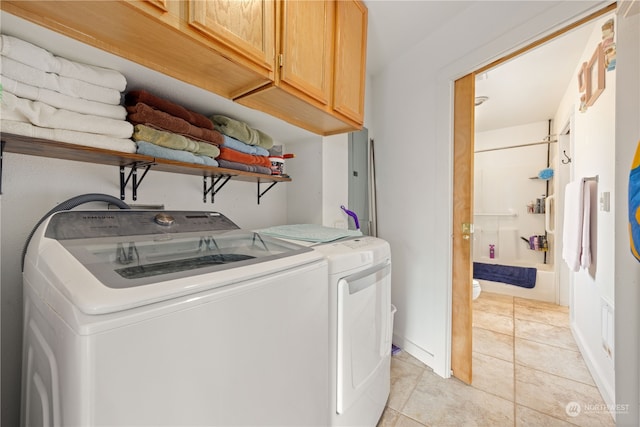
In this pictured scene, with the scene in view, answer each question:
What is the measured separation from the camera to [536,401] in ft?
4.87

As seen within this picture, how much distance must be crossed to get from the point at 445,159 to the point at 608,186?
0.97 meters

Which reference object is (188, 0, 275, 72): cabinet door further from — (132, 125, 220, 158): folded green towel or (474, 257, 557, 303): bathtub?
(474, 257, 557, 303): bathtub

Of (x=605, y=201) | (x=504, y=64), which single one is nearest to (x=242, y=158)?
(x=504, y=64)

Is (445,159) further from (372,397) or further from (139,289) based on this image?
(139,289)

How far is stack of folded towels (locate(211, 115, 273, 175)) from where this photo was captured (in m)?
1.23

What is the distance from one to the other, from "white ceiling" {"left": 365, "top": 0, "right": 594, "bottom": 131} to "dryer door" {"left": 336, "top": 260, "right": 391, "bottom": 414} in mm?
1594

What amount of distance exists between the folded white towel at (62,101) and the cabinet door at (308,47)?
628 mm

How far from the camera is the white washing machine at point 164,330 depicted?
1.34 ft

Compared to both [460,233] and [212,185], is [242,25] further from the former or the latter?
[460,233]

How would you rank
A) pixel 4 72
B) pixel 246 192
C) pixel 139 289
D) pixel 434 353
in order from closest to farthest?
pixel 139 289 < pixel 4 72 < pixel 246 192 < pixel 434 353

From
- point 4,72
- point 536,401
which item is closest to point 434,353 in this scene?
point 536,401

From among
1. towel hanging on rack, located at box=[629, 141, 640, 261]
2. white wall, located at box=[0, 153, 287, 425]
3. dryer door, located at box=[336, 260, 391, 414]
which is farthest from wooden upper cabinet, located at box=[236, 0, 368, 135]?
towel hanging on rack, located at box=[629, 141, 640, 261]

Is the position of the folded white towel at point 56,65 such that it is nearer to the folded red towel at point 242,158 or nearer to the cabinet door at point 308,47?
the folded red towel at point 242,158

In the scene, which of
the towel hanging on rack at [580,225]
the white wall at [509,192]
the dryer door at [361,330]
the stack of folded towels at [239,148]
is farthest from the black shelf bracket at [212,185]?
the white wall at [509,192]
